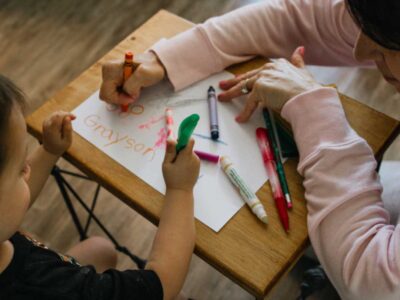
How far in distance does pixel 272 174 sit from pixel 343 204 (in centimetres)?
13

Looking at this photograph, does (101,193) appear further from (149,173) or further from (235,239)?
(235,239)

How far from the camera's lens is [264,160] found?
0.79 m

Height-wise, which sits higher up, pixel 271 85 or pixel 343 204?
pixel 271 85

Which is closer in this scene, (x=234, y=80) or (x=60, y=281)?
(x=60, y=281)

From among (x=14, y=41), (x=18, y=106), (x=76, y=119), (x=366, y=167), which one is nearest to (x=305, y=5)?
(x=366, y=167)

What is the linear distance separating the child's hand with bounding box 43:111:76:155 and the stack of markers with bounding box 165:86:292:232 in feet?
0.58

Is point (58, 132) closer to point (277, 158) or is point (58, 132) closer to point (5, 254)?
point (5, 254)

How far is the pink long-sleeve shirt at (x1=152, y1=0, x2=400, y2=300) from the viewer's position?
0.66m

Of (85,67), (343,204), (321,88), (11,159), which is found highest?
(11,159)

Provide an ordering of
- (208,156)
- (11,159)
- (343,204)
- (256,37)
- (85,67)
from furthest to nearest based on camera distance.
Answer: (85,67)
(256,37)
(208,156)
(343,204)
(11,159)

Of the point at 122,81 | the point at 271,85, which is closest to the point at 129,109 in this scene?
the point at 122,81

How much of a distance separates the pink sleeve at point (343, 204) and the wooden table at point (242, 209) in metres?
0.04

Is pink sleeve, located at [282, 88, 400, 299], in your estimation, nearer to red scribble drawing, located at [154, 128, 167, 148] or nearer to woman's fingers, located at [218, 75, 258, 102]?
woman's fingers, located at [218, 75, 258, 102]

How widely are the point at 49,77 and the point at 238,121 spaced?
1.36m
